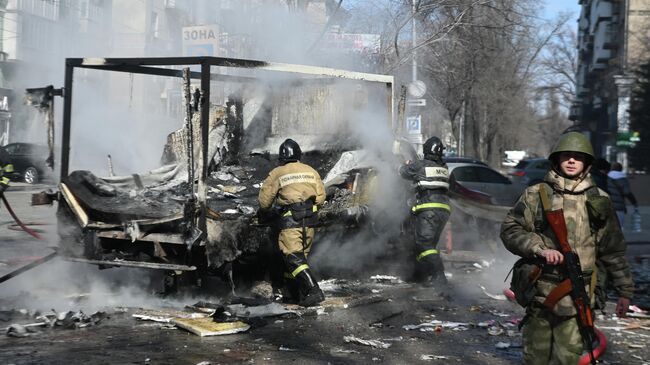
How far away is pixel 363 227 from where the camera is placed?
8.43 m

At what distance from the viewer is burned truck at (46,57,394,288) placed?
21.9 ft

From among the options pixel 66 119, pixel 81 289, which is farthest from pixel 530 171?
pixel 66 119

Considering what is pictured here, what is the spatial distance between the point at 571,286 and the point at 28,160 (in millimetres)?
25251

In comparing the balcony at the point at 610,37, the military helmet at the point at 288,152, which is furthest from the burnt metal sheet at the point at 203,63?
the balcony at the point at 610,37

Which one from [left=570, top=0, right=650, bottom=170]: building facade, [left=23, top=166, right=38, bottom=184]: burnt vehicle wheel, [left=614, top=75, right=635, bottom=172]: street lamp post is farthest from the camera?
[left=570, top=0, right=650, bottom=170]: building facade

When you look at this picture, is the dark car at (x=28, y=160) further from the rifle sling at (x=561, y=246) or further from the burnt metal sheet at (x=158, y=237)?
the rifle sling at (x=561, y=246)

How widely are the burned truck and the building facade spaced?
19.9 metres

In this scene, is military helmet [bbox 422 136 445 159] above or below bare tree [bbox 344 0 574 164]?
below

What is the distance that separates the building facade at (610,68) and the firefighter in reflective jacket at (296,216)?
22144 millimetres

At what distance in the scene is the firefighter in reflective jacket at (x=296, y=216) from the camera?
272 inches

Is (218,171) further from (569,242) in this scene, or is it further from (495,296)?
(569,242)

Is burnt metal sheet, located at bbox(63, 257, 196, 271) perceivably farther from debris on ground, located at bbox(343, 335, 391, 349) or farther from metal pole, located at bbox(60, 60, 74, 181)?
debris on ground, located at bbox(343, 335, 391, 349)

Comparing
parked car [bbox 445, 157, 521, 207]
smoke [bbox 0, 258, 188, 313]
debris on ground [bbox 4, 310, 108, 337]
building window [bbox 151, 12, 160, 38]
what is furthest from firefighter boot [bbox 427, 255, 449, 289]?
building window [bbox 151, 12, 160, 38]

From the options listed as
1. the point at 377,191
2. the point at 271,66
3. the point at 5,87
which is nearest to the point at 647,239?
the point at 377,191
